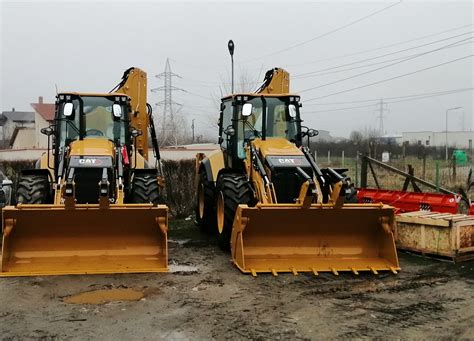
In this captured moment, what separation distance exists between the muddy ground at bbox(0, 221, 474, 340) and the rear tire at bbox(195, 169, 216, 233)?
246cm

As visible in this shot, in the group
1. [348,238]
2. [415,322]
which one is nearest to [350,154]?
[348,238]

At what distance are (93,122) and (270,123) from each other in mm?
3166

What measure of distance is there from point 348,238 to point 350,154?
32.9 metres

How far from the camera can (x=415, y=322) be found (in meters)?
5.66

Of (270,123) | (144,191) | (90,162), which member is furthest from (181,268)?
(270,123)

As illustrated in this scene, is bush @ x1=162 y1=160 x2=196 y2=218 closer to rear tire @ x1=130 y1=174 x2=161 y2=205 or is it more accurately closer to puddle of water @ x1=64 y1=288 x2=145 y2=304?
rear tire @ x1=130 y1=174 x2=161 y2=205

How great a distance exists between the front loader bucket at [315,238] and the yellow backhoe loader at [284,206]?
0.01 metres

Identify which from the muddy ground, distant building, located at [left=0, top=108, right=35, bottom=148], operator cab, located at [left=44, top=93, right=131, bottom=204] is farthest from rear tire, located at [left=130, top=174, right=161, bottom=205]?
distant building, located at [left=0, top=108, right=35, bottom=148]

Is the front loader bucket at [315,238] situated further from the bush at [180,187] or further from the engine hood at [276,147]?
the bush at [180,187]

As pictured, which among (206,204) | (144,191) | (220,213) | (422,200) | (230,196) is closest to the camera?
(230,196)

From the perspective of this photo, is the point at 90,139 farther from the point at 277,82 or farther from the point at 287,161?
the point at 277,82

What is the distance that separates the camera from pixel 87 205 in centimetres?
751

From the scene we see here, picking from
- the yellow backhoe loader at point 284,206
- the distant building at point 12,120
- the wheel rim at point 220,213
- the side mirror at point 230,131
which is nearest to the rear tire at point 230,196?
the yellow backhoe loader at point 284,206

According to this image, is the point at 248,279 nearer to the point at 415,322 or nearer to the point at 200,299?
the point at 200,299
